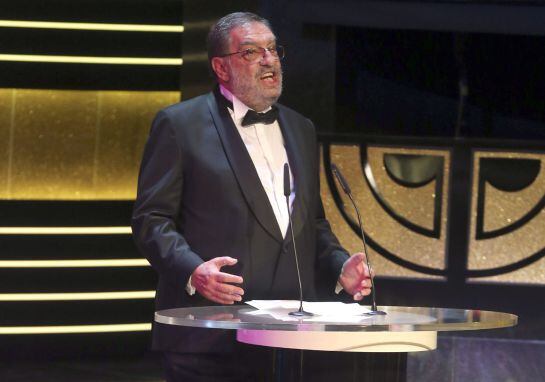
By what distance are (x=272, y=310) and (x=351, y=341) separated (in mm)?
243

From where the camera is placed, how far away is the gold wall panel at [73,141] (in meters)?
6.93

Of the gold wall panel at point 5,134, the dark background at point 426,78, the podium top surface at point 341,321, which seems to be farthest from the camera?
the gold wall panel at point 5,134

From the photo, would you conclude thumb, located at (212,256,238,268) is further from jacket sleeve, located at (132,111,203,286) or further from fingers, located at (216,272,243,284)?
jacket sleeve, located at (132,111,203,286)

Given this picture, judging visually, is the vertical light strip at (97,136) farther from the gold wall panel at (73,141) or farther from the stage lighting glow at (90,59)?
the stage lighting glow at (90,59)

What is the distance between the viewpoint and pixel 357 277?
109 inches

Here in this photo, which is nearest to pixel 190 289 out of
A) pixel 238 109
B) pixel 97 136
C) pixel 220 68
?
pixel 238 109

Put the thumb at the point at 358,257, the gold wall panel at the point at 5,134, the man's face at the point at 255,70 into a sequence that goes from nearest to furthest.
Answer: the thumb at the point at 358,257
the man's face at the point at 255,70
the gold wall panel at the point at 5,134

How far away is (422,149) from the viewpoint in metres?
5.12

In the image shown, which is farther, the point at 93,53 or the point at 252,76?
the point at 93,53

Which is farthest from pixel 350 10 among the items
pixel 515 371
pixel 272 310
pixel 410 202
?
pixel 272 310

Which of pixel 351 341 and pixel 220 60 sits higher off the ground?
pixel 220 60

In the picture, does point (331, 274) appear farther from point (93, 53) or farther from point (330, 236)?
point (93, 53)

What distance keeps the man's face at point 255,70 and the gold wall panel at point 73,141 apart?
3.94m

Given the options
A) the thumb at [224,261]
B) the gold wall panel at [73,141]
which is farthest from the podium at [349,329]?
the gold wall panel at [73,141]
